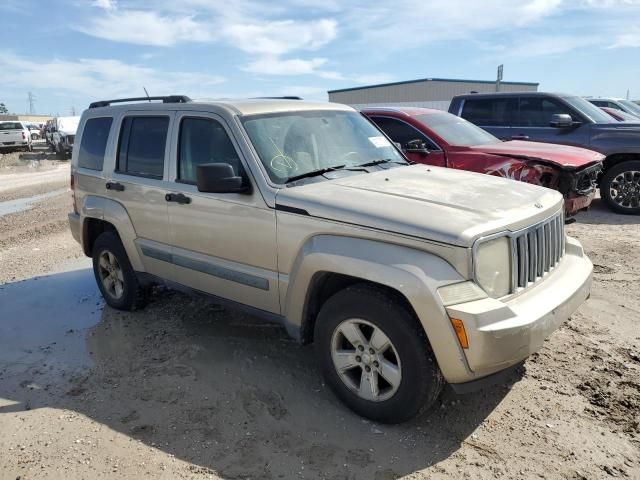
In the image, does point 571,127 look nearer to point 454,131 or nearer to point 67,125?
point 454,131

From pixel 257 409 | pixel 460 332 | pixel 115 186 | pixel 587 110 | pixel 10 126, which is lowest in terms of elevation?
pixel 257 409

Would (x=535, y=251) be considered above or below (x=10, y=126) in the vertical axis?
below

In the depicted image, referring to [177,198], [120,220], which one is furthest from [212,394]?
[120,220]

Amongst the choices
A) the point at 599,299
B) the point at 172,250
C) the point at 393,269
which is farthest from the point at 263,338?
the point at 599,299

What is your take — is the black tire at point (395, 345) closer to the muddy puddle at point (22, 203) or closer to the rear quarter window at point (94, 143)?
the rear quarter window at point (94, 143)

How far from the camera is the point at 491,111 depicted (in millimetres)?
9891

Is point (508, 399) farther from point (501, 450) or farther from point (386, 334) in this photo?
point (386, 334)

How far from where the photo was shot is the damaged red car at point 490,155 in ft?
22.8

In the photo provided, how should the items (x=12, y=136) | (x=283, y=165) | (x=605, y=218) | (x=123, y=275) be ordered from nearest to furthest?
(x=283, y=165) → (x=123, y=275) → (x=605, y=218) → (x=12, y=136)

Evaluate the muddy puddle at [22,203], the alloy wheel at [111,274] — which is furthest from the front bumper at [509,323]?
the muddy puddle at [22,203]

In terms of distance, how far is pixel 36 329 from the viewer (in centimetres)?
520

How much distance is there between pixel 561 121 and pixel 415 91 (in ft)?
113

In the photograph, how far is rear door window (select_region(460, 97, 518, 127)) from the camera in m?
9.78

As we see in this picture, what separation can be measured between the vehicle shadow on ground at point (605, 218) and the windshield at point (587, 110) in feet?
4.94
